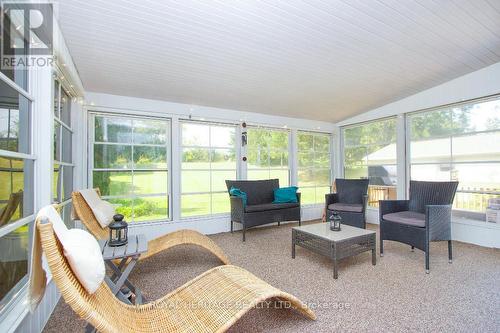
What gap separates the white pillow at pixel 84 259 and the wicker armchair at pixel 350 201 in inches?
137

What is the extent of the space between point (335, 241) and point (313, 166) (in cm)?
340

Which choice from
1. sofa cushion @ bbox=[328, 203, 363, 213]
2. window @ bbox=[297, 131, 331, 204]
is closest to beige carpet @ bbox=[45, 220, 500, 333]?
sofa cushion @ bbox=[328, 203, 363, 213]

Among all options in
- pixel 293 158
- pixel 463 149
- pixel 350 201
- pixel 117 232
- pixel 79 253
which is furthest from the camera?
pixel 293 158

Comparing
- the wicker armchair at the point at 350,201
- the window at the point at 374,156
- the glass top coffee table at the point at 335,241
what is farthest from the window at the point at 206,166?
the window at the point at 374,156

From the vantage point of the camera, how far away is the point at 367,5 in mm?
2295

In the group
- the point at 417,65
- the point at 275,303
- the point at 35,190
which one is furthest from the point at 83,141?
the point at 417,65

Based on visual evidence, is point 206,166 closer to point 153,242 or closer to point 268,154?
point 268,154

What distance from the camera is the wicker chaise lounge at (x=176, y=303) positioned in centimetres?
93

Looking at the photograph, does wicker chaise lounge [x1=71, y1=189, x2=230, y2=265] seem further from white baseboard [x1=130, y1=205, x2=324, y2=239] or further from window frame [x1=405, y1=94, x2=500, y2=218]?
window frame [x1=405, y1=94, x2=500, y2=218]

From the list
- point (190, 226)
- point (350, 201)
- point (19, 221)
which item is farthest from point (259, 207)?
point (19, 221)

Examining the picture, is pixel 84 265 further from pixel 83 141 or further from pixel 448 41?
pixel 448 41

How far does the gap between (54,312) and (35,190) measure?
3.37 ft

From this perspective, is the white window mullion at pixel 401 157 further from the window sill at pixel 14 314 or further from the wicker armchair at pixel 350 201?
the window sill at pixel 14 314

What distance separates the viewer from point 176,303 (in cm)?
164
